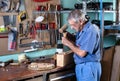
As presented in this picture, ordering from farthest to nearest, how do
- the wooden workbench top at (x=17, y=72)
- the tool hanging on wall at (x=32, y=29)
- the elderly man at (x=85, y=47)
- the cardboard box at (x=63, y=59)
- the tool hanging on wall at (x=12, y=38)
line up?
1. the tool hanging on wall at (x=32, y=29)
2. the tool hanging on wall at (x=12, y=38)
3. the cardboard box at (x=63, y=59)
4. the elderly man at (x=85, y=47)
5. the wooden workbench top at (x=17, y=72)

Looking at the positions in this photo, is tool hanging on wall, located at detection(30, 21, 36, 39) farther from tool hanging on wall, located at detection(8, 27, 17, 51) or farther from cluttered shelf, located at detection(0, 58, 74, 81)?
cluttered shelf, located at detection(0, 58, 74, 81)

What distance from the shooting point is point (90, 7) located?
11.4 feet

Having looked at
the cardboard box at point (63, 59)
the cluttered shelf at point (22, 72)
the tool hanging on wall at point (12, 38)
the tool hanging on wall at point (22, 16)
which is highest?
the tool hanging on wall at point (22, 16)

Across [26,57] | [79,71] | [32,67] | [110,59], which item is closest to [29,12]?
[26,57]

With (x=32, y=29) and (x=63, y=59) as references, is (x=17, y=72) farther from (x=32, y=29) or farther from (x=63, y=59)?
(x=32, y=29)

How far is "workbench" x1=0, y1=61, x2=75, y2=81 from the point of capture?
7.80ft

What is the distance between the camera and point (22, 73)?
98.3 inches

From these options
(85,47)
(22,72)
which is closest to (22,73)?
(22,72)

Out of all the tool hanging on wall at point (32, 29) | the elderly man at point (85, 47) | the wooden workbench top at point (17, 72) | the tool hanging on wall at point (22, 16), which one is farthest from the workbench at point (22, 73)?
the tool hanging on wall at point (22, 16)

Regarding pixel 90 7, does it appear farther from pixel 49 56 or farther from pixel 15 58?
pixel 15 58

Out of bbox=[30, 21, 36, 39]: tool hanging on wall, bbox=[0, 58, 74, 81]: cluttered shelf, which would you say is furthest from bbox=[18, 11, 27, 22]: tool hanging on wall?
bbox=[0, 58, 74, 81]: cluttered shelf

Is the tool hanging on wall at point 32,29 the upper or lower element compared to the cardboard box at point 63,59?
upper

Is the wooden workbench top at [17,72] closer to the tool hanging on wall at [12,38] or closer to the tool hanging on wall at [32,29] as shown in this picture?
the tool hanging on wall at [12,38]

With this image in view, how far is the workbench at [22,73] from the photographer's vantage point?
2.38 meters
